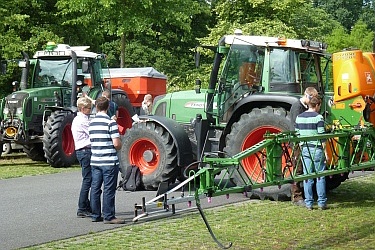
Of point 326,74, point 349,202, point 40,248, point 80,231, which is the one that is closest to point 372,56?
point 326,74

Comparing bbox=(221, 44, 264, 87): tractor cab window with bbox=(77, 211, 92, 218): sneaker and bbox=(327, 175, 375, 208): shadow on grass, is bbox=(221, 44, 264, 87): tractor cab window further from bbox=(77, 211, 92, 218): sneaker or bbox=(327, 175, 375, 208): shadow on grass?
bbox=(77, 211, 92, 218): sneaker

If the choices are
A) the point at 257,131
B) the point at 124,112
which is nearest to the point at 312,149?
the point at 257,131

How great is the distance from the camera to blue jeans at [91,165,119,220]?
9484 mm

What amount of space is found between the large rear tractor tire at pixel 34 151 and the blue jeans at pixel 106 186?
356 inches

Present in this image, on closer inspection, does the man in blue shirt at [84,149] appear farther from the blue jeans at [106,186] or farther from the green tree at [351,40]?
the green tree at [351,40]

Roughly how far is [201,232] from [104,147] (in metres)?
1.76

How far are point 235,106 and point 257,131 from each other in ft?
2.65

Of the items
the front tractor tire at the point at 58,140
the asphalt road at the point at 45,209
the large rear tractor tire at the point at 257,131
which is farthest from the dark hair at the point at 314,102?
the front tractor tire at the point at 58,140

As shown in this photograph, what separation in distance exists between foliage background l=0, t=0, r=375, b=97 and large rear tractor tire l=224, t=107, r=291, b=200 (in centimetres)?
1079

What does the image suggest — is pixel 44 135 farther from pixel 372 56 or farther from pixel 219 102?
pixel 372 56

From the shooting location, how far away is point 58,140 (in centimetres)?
1644

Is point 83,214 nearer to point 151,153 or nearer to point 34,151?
point 151,153

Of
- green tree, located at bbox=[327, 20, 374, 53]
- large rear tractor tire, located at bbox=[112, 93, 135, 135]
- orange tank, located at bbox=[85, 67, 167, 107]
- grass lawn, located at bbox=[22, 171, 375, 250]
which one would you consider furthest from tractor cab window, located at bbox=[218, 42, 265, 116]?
green tree, located at bbox=[327, 20, 374, 53]

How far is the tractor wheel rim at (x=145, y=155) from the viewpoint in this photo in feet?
41.4
